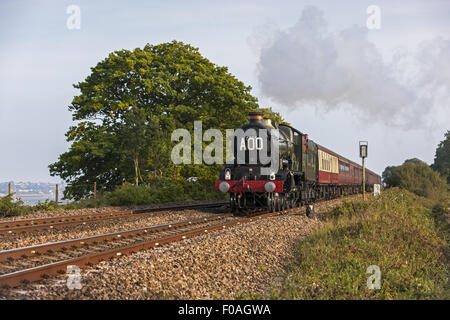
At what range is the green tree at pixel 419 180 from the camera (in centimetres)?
3653

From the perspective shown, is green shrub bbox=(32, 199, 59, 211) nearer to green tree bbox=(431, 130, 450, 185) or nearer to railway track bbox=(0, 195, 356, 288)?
railway track bbox=(0, 195, 356, 288)

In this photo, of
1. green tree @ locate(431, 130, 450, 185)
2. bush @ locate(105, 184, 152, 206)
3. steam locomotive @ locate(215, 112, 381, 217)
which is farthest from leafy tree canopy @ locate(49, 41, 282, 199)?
green tree @ locate(431, 130, 450, 185)

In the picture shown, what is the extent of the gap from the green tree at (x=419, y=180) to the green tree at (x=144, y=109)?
16634mm

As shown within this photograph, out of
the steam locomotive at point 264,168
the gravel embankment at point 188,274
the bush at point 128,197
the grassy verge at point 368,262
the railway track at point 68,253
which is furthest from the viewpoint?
the bush at point 128,197

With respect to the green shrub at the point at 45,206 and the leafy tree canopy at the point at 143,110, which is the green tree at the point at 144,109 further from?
the green shrub at the point at 45,206

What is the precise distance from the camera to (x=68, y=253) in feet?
28.1

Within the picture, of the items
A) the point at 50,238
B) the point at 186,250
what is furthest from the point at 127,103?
the point at 186,250

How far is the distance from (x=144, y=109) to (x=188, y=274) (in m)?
23.6

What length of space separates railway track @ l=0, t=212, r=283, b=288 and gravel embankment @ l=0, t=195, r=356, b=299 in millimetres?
268

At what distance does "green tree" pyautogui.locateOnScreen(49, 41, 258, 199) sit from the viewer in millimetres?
26547

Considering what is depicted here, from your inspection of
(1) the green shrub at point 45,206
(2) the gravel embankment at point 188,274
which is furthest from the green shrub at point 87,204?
(2) the gravel embankment at point 188,274
